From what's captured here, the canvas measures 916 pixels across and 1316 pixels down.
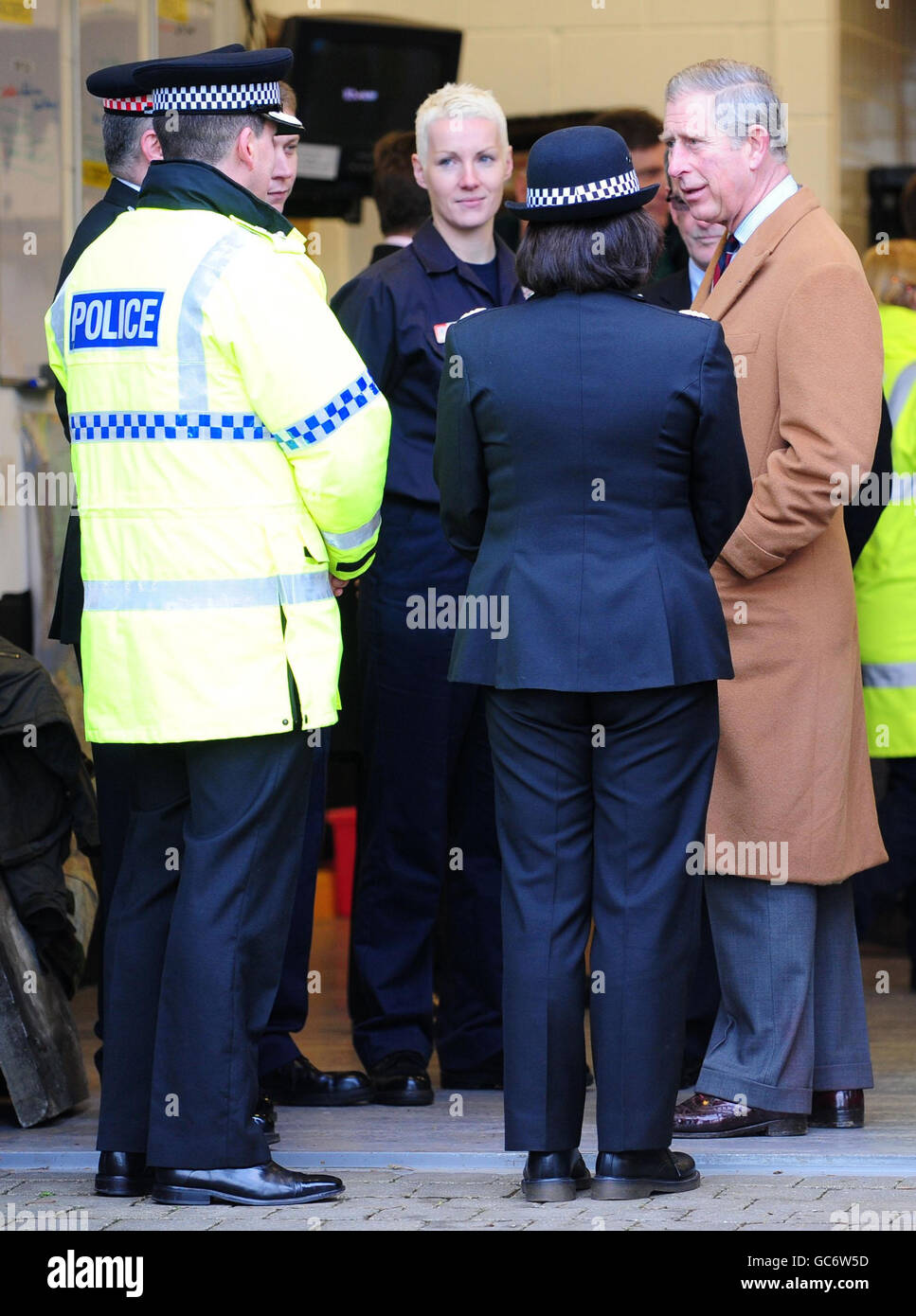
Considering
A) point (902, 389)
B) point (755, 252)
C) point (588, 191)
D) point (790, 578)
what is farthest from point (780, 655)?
point (902, 389)

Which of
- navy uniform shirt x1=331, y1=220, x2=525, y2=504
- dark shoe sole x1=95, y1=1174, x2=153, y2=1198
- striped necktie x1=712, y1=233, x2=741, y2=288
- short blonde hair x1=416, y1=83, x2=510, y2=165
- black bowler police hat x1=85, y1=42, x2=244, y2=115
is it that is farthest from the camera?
short blonde hair x1=416, y1=83, x2=510, y2=165

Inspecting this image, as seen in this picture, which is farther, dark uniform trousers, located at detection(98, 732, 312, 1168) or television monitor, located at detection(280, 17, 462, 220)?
television monitor, located at detection(280, 17, 462, 220)

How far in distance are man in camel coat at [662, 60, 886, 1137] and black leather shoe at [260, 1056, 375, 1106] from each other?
70cm

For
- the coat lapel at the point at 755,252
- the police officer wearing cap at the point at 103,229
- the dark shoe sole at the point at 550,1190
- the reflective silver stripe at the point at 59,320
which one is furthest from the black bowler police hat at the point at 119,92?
the dark shoe sole at the point at 550,1190

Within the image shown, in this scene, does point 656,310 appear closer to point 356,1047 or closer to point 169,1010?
point 169,1010

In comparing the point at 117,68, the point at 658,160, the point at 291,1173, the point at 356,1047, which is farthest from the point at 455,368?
the point at 658,160

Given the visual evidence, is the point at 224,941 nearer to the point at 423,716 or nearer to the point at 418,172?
the point at 423,716

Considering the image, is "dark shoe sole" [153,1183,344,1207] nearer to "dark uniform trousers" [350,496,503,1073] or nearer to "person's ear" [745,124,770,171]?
Result: "dark uniform trousers" [350,496,503,1073]

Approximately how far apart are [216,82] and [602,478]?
2.85 ft

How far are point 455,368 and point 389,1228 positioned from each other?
1.34 metres

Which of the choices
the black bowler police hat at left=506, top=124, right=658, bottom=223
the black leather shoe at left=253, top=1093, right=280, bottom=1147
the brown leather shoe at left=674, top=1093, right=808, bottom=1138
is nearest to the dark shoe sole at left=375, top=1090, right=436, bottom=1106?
the black leather shoe at left=253, top=1093, right=280, bottom=1147

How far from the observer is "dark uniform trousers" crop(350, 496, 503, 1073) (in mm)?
4562

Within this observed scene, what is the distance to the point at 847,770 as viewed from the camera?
4.19 m

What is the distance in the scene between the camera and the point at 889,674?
5434 mm
